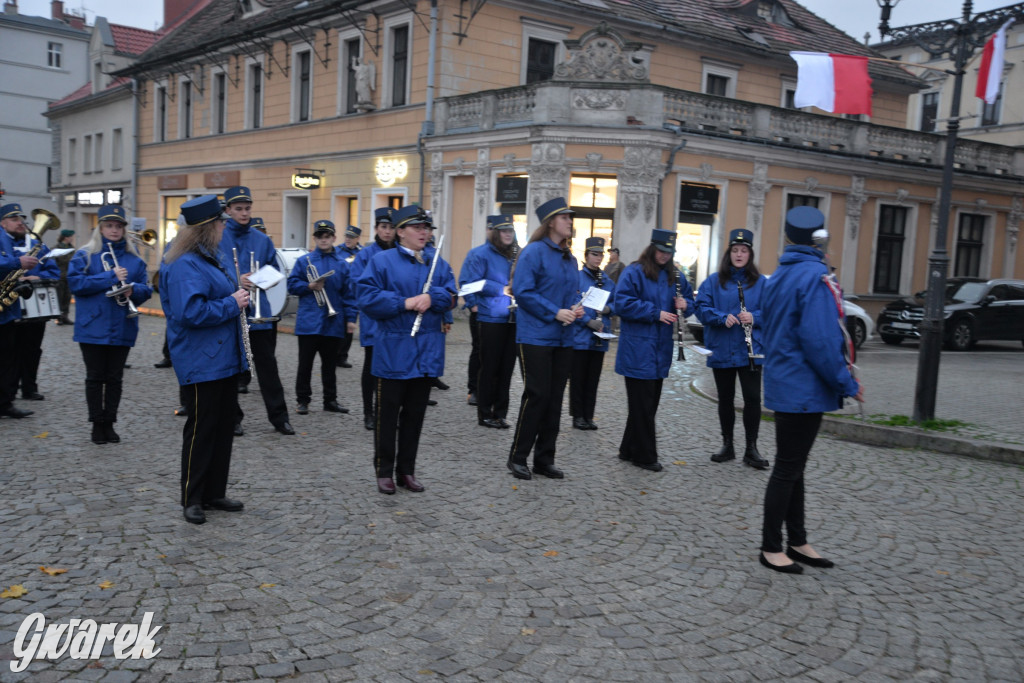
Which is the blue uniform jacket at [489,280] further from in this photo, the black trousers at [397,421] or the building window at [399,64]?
the building window at [399,64]

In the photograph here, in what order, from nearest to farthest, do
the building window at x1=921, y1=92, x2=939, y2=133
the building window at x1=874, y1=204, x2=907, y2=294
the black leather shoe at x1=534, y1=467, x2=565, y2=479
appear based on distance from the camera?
1. the black leather shoe at x1=534, y1=467, x2=565, y2=479
2. the building window at x1=874, y1=204, x2=907, y2=294
3. the building window at x1=921, y1=92, x2=939, y2=133

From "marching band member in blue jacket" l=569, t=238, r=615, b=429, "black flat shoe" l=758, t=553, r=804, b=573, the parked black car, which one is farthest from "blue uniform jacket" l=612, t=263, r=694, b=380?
the parked black car

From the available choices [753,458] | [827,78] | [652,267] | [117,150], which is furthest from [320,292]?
[117,150]

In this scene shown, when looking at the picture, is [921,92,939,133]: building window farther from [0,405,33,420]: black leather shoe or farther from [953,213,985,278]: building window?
[0,405,33,420]: black leather shoe

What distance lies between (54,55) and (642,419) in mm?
64695

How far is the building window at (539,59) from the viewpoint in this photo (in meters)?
25.5

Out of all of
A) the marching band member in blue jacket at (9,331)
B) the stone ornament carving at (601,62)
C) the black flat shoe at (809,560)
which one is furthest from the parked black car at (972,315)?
the marching band member in blue jacket at (9,331)

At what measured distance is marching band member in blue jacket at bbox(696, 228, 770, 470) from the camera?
7.85m

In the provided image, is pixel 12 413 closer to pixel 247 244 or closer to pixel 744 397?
pixel 247 244

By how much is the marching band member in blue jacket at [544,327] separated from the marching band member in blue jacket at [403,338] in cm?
75

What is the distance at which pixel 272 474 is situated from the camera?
694 cm

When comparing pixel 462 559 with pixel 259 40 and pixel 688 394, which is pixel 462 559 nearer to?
pixel 688 394

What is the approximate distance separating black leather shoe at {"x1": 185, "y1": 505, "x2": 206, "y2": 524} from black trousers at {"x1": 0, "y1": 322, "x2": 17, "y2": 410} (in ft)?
14.0

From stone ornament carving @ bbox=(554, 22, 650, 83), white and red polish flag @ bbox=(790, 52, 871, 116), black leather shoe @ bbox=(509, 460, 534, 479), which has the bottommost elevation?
black leather shoe @ bbox=(509, 460, 534, 479)
